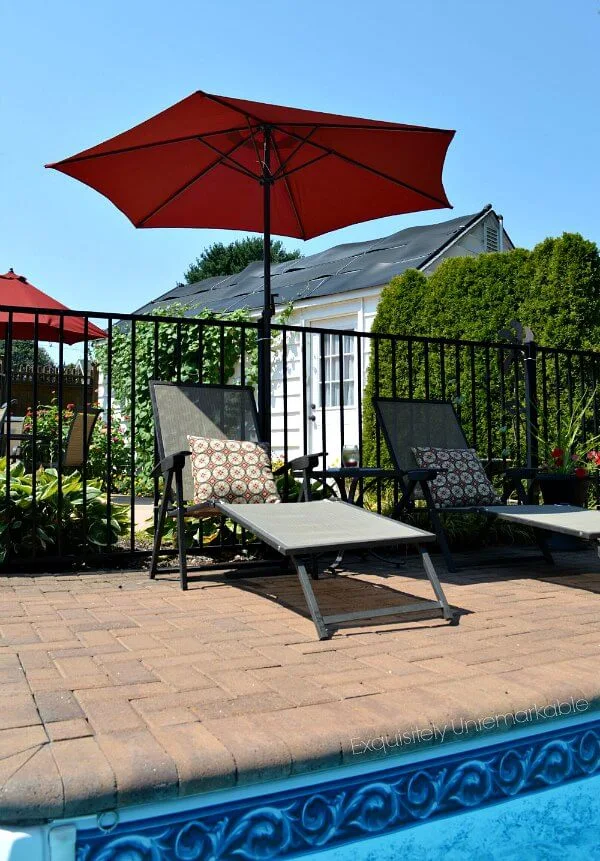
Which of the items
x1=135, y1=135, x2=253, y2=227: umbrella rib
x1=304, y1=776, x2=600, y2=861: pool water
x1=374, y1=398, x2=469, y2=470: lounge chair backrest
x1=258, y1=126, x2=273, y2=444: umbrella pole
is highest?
x1=135, y1=135, x2=253, y2=227: umbrella rib

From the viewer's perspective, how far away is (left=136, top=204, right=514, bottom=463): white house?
37.8 feet

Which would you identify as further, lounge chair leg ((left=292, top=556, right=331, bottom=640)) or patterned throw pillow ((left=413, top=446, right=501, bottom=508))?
patterned throw pillow ((left=413, top=446, right=501, bottom=508))

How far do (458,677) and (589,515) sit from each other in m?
1.90

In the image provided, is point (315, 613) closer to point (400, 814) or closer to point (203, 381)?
point (400, 814)

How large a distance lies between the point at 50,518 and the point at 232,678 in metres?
2.22

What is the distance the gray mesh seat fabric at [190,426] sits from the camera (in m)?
3.57

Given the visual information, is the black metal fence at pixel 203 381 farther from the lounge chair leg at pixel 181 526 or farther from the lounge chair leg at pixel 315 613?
the lounge chair leg at pixel 315 613

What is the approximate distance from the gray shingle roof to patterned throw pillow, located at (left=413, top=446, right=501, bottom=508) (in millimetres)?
6922

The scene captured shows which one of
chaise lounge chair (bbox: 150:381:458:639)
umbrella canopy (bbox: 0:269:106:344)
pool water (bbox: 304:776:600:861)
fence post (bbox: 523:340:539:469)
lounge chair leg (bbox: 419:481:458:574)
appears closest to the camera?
pool water (bbox: 304:776:600:861)

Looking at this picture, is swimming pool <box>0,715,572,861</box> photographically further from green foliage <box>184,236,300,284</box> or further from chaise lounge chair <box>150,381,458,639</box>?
green foliage <box>184,236,300,284</box>

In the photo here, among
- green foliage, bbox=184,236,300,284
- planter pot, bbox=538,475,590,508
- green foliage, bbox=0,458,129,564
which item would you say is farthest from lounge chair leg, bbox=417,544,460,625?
green foliage, bbox=184,236,300,284

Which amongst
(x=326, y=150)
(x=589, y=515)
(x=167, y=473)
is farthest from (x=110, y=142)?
(x=589, y=515)

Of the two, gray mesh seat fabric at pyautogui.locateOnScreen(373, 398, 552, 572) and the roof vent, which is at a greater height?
the roof vent

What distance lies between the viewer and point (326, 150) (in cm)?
427
